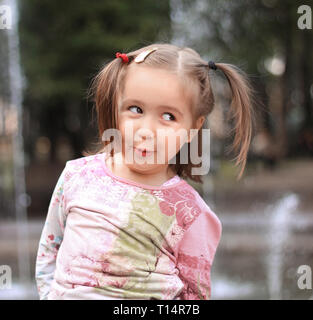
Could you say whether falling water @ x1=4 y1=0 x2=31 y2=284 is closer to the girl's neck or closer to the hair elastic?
the girl's neck

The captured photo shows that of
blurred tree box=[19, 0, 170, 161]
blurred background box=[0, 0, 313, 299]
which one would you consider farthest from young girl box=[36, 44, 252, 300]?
blurred tree box=[19, 0, 170, 161]

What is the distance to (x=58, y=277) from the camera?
106 cm

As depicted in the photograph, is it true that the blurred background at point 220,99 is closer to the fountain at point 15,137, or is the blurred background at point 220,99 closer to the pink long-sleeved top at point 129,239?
the fountain at point 15,137

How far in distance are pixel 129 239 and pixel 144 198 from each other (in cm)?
9

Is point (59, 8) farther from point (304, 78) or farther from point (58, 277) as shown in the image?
point (58, 277)

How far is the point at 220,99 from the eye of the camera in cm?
498

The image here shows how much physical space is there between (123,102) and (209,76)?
202 mm

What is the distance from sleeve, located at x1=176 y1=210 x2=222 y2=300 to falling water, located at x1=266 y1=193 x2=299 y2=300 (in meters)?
2.44

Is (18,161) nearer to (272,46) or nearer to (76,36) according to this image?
(76,36)

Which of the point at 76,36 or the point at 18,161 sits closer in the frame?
the point at 76,36

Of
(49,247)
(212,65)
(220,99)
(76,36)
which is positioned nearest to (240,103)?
(212,65)

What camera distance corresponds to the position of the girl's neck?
1096 mm

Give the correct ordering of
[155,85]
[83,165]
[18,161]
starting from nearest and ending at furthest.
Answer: [155,85]
[83,165]
[18,161]

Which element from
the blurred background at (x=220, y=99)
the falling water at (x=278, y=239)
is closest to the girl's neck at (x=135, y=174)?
the falling water at (x=278, y=239)
